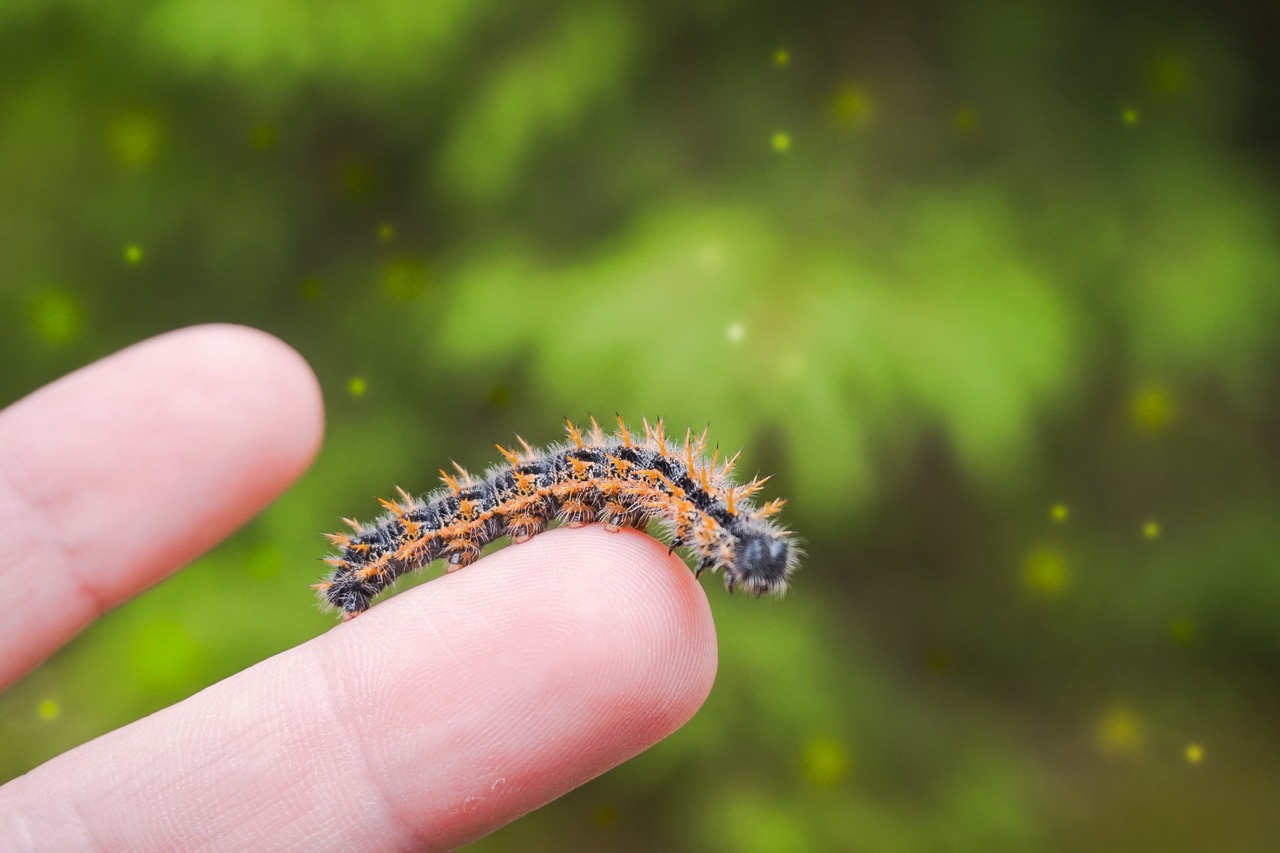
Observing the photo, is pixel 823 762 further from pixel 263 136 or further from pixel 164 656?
pixel 263 136

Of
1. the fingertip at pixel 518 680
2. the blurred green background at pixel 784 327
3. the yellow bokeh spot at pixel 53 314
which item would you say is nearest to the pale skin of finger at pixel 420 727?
the fingertip at pixel 518 680

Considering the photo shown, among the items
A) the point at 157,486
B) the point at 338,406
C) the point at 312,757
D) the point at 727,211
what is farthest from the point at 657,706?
the point at 338,406

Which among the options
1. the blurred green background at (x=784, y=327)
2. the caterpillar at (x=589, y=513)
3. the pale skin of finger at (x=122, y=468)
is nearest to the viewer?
the caterpillar at (x=589, y=513)

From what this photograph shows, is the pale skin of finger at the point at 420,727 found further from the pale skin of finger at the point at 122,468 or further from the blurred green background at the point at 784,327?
the blurred green background at the point at 784,327

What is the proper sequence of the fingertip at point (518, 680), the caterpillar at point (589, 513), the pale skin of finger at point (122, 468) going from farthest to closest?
the pale skin of finger at point (122, 468) → the caterpillar at point (589, 513) → the fingertip at point (518, 680)

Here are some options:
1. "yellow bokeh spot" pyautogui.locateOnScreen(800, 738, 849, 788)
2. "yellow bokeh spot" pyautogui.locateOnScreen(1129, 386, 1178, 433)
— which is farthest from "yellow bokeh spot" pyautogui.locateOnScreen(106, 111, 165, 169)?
"yellow bokeh spot" pyautogui.locateOnScreen(1129, 386, 1178, 433)

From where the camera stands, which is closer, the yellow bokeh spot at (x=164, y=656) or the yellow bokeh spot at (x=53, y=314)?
the yellow bokeh spot at (x=164, y=656)

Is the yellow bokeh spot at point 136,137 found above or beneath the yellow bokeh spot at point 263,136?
above

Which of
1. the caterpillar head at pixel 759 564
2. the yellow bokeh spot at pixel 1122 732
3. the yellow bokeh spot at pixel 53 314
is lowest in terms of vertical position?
the yellow bokeh spot at pixel 1122 732
